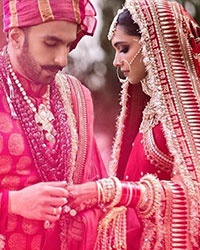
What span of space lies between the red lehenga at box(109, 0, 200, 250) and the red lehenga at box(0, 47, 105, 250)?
7.2 inches

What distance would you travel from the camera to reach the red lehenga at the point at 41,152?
1.03 m

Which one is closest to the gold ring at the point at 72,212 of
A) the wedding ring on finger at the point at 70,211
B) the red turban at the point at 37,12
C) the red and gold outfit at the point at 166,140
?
the wedding ring on finger at the point at 70,211

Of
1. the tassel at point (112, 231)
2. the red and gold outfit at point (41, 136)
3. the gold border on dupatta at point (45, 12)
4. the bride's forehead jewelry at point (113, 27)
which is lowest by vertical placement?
the tassel at point (112, 231)

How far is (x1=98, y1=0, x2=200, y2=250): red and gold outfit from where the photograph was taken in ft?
3.83

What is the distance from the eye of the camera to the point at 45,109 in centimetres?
112

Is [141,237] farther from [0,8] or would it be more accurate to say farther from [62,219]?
[0,8]

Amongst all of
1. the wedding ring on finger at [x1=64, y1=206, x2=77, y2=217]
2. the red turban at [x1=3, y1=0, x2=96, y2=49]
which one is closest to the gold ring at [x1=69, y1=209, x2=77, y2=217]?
the wedding ring on finger at [x1=64, y1=206, x2=77, y2=217]

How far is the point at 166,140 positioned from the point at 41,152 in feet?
1.23

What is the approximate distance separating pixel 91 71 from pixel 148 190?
0.46 m

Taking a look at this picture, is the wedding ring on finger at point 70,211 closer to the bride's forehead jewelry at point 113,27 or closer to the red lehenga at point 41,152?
the red lehenga at point 41,152

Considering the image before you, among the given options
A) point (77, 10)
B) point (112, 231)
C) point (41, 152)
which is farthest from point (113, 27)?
point (112, 231)

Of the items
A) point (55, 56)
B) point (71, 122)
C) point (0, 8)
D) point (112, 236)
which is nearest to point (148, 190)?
point (112, 236)

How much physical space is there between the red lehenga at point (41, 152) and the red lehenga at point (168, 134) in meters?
0.18

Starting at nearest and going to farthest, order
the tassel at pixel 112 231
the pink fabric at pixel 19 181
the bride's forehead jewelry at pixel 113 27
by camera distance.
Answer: the pink fabric at pixel 19 181 < the tassel at pixel 112 231 < the bride's forehead jewelry at pixel 113 27
